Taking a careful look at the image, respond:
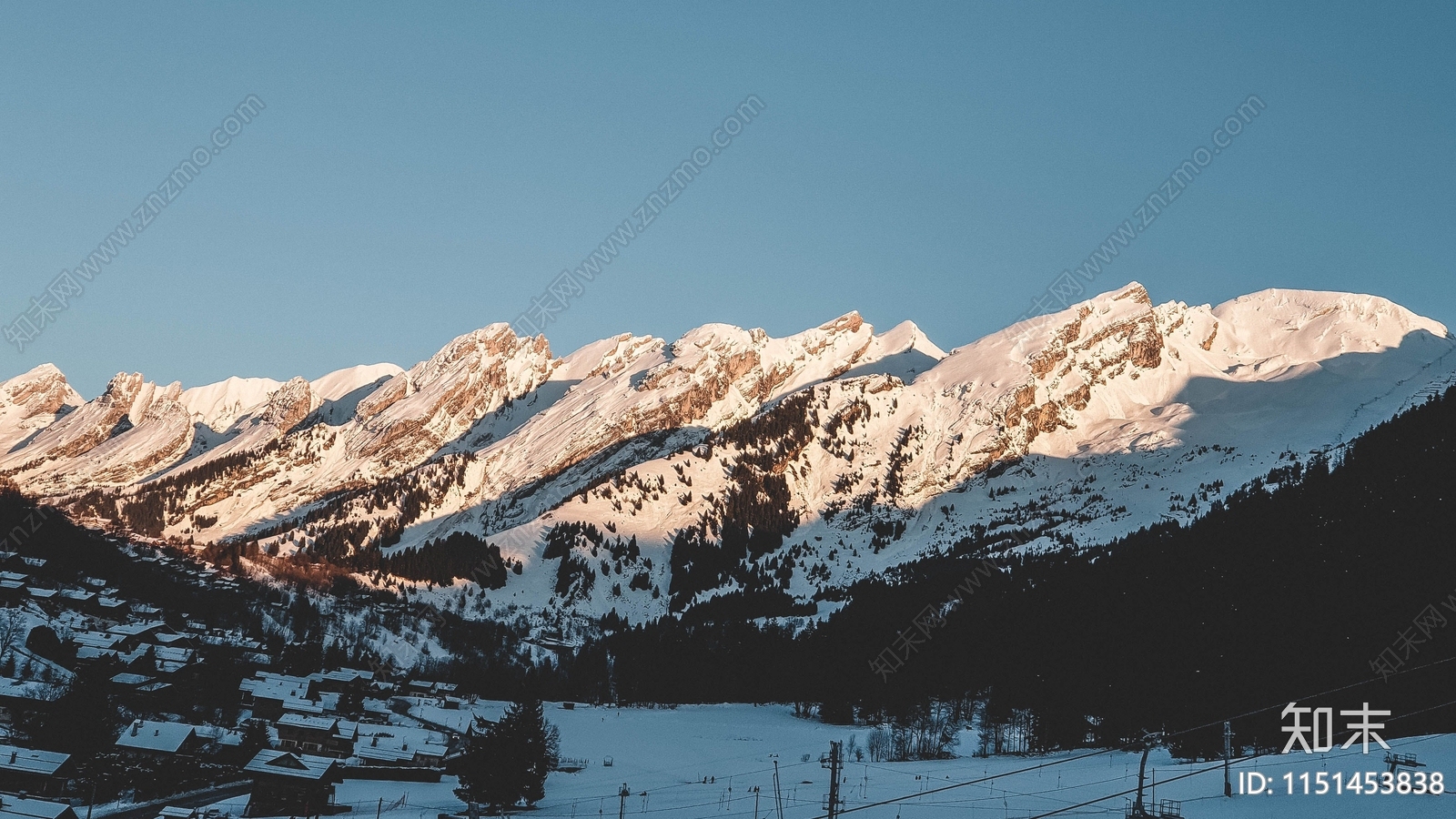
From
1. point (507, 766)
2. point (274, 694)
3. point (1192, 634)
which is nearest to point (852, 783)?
point (507, 766)

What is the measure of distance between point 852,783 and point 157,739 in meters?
46.0

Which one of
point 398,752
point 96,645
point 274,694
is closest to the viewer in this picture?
point 398,752

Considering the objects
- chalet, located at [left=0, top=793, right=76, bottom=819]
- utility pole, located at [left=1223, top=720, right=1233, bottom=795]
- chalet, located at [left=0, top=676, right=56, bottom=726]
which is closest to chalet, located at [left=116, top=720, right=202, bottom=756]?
chalet, located at [left=0, top=676, right=56, bottom=726]

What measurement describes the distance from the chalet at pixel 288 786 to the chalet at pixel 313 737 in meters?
14.4

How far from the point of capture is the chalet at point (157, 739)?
70375 millimetres

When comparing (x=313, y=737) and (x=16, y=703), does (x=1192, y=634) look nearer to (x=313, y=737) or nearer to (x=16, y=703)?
(x=313, y=737)

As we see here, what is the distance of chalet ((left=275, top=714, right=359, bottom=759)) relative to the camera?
82375 millimetres

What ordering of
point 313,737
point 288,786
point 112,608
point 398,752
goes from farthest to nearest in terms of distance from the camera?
1. point 112,608
2. point 398,752
3. point 313,737
4. point 288,786

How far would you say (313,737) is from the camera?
83.1m

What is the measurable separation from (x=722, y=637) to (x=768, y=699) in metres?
31.5

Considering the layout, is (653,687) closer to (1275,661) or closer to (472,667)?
(472,667)

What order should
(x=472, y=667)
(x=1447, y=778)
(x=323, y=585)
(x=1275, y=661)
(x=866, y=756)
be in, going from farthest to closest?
(x=323, y=585)
(x=472, y=667)
(x=866, y=756)
(x=1275, y=661)
(x=1447, y=778)

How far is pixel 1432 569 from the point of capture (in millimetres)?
98375

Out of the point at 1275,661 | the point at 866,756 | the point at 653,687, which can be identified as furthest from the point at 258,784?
the point at 653,687
